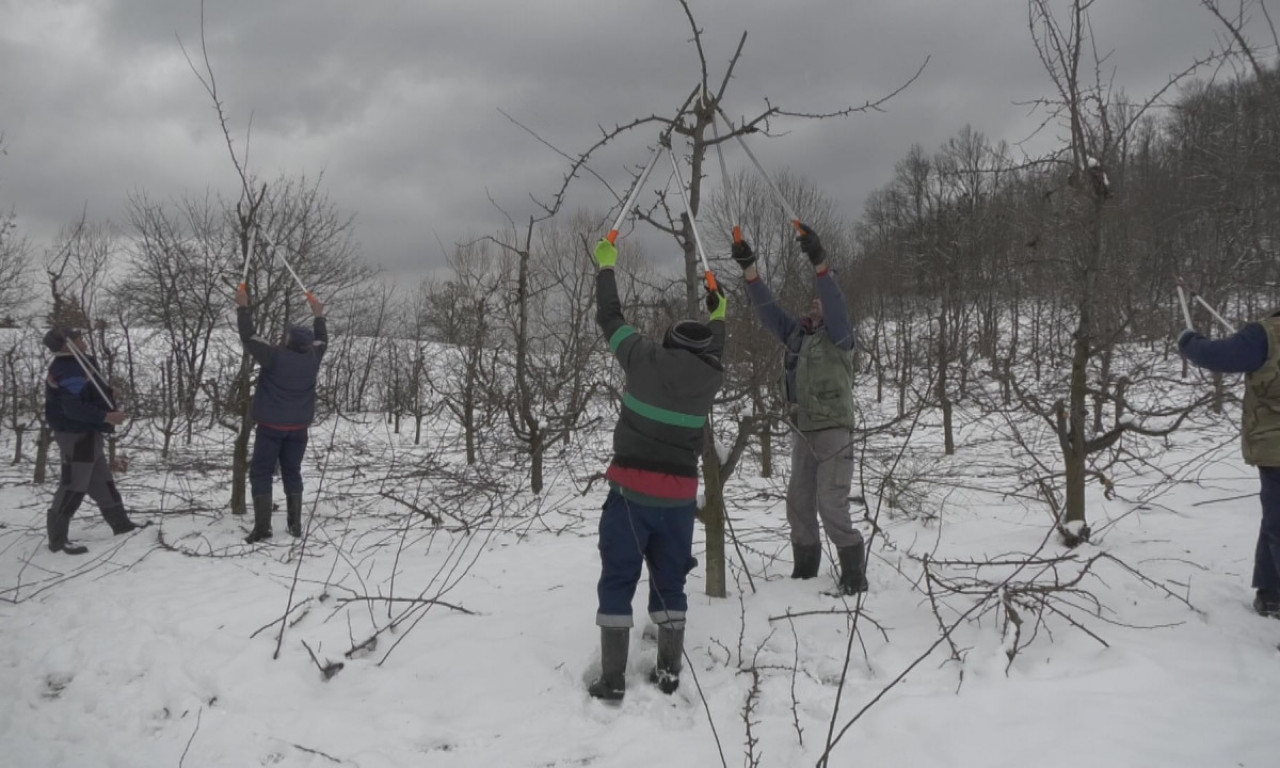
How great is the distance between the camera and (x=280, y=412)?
212 inches

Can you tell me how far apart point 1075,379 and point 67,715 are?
578cm

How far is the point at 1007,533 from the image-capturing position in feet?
16.7

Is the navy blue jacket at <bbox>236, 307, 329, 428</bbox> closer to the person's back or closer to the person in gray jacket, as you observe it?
the person in gray jacket

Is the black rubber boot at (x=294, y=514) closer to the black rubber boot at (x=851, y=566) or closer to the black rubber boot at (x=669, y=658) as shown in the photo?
the black rubber boot at (x=669, y=658)

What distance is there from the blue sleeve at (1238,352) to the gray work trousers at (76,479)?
7.48 metres

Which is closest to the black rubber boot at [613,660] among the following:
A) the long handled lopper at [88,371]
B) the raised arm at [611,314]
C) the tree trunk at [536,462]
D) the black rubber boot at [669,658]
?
the black rubber boot at [669,658]

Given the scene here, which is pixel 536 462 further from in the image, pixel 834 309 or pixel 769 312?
pixel 834 309

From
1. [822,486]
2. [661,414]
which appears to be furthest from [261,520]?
[822,486]

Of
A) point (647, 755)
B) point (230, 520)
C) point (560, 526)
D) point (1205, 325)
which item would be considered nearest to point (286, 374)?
point (230, 520)

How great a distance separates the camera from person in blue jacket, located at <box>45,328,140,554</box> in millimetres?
5152

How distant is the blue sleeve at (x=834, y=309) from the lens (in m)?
3.39

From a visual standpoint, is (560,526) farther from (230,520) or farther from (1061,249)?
(1061,249)

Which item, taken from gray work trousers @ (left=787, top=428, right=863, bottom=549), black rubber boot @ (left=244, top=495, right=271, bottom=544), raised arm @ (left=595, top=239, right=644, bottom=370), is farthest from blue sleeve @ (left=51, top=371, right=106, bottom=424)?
gray work trousers @ (left=787, top=428, right=863, bottom=549)

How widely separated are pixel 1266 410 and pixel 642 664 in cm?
330
